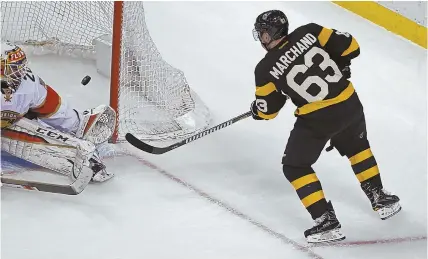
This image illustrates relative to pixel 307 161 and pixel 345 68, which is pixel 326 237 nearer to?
pixel 307 161

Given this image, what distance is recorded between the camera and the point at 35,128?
297 centimetres

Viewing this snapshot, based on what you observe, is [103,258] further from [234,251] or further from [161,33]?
[161,33]

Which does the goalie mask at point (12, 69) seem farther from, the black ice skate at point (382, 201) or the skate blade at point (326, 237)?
the black ice skate at point (382, 201)

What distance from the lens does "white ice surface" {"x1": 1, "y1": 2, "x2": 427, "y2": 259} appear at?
273 cm

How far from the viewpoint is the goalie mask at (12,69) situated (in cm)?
286

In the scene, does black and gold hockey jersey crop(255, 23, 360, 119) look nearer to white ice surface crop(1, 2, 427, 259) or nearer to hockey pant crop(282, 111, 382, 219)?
hockey pant crop(282, 111, 382, 219)

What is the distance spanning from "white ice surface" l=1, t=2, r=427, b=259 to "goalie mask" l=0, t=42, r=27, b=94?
38 cm

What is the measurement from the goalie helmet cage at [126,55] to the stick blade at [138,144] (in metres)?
0.16

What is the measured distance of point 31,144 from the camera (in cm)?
295

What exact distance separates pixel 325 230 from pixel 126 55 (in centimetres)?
109

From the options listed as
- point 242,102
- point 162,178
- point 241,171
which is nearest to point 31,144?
point 162,178

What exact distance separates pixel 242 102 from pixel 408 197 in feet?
3.11

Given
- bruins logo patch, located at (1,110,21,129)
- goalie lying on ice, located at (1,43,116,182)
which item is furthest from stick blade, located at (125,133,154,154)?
bruins logo patch, located at (1,110,21,129)

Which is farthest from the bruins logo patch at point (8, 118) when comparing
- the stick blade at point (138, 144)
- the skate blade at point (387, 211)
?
the skate blade at point (387, 211)
